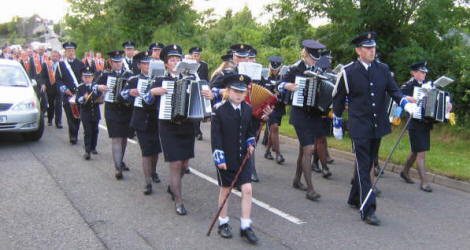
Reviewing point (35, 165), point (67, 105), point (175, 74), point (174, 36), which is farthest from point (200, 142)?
point (174, 36)

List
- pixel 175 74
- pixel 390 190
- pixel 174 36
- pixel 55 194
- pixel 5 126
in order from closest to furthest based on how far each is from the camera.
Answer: pixel 175 74
pixel 55 194
pixel 390 190
pixel 5 126
pixel 174 36

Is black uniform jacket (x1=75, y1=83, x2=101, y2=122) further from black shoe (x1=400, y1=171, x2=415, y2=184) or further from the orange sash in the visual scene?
black shoe (x1=400, y1=171, x2=415, y2=184)

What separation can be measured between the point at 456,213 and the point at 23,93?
9093mm

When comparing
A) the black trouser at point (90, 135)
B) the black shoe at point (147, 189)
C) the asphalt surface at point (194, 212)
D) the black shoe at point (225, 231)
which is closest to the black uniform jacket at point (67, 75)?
the black trouser at point (90, 135)

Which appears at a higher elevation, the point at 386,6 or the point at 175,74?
the point at 386,6

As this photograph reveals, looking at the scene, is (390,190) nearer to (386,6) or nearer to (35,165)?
(386,6)

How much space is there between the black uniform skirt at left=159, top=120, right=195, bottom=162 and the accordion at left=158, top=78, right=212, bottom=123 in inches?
6.7

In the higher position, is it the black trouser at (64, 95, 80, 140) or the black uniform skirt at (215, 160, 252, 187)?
the black uniform skirt at (215, 160, 252, 187)

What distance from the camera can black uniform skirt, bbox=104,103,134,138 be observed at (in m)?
8.18

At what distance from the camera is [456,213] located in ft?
22.0

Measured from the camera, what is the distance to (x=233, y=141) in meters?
5.49

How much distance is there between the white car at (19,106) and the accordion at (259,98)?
607 centimetres

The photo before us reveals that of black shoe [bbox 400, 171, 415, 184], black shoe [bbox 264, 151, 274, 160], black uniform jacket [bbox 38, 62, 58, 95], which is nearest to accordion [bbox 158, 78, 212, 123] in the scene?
black shoe [bbox 400, 171, 415, 184]

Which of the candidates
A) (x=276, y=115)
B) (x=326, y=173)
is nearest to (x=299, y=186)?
(x=326, y=173)
